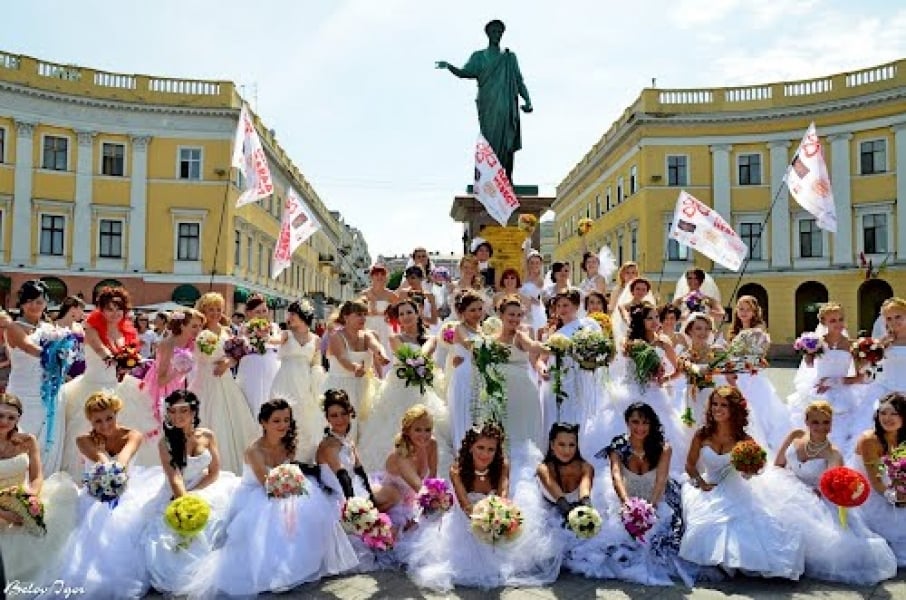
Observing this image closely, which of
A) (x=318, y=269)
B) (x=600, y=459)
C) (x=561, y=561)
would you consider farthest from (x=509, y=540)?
(x=318, y=269)

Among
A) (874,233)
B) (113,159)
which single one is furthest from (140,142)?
(874,233)

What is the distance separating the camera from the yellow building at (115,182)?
103 feet

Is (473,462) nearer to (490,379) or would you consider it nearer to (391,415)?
(490,379)

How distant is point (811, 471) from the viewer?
570 cm

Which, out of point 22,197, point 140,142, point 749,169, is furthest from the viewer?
point 749,169

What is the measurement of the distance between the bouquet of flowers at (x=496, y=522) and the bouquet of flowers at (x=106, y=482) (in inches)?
104

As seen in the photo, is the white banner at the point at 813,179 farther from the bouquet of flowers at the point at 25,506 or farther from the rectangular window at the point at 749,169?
the rectangular window at the point at 749,169

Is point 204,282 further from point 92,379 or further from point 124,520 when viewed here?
point 124,520

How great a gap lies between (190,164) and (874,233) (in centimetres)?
3559

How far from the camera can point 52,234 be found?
106 ft

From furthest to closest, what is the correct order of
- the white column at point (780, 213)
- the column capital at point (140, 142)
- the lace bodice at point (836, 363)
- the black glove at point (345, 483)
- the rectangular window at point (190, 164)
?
1. the white column at point (780, 213)
2. the rectangular window at point (190, 164)
3. the column capital at point (140, 142)
4. the lace bodice at point (836, 363)
5. the black glove at point (345, 483)

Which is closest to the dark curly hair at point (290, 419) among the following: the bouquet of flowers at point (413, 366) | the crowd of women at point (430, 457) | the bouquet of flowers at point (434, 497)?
the crowd of women at point (430, 457)

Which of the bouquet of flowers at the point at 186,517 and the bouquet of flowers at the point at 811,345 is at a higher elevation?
the bouquet of flowers at the point at 811,345

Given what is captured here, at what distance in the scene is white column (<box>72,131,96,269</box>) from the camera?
107 ft
